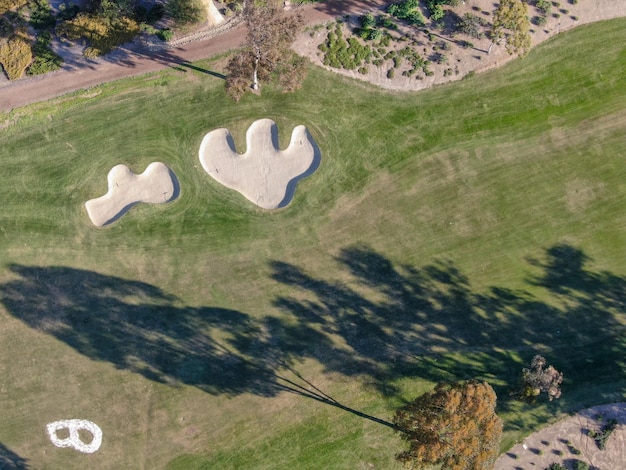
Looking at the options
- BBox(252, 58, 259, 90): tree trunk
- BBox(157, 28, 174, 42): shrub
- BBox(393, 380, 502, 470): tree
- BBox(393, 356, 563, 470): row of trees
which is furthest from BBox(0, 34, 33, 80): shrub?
BBox(393, 380, 502, 470): tree

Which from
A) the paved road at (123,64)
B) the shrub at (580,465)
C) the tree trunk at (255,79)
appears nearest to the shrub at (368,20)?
the paved road at (123,64)

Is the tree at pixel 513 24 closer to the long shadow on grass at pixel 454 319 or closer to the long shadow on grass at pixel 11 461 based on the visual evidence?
the long shadow on grass at pixel 454 319

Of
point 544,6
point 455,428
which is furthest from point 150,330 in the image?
point 544,6

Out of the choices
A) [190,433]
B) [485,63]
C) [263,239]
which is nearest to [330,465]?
[190,433]

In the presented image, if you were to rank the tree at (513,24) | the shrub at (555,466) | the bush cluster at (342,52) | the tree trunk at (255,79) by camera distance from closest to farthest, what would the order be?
the tree at (513,24), the tree trunk at (255,79), the shrub at (555,466), the bush cluster at (342,52)

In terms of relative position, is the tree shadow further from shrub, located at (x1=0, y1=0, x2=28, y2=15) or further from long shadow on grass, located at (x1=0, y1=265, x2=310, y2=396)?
shrub, located at (x1=0, y1=0, x2=28, y2=15)
